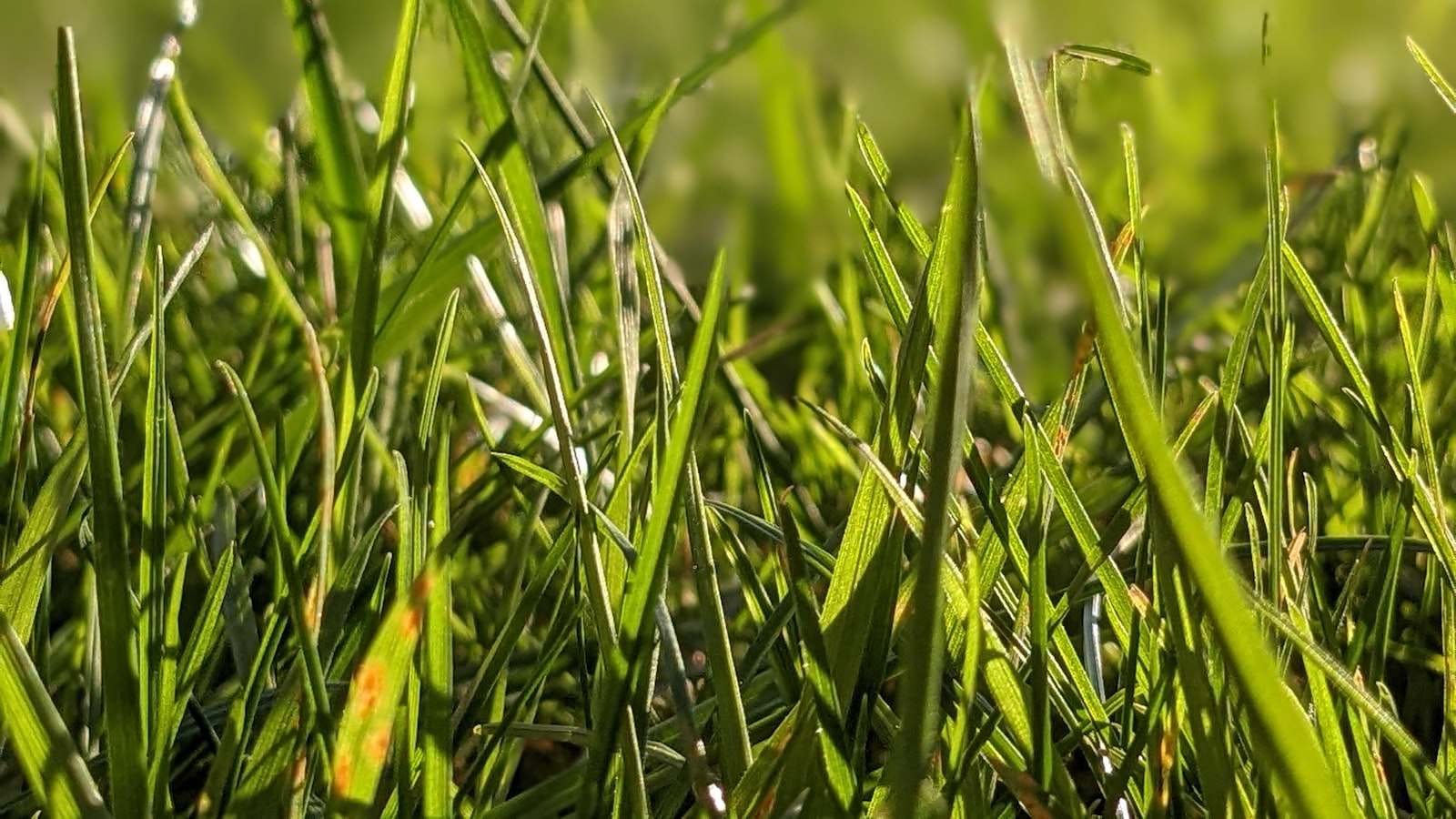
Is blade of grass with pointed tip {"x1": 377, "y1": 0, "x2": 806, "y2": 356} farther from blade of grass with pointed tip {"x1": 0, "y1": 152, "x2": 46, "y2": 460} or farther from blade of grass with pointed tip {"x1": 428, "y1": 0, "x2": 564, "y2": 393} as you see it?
blade of grass with pointed tip {"x1": 0, "y1": 152, "x2": 46, "y2": 460}

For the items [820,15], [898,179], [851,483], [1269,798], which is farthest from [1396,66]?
[1269,798]

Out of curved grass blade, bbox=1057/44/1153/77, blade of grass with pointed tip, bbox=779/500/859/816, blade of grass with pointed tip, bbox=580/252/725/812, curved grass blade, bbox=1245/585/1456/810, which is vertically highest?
curved grass blade, bbox=1057/44/1153/77

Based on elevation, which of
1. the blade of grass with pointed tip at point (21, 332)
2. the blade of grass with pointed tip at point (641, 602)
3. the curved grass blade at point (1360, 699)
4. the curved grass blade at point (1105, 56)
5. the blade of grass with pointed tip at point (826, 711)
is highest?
the blade of grass with pointed tip at point (21, 332)

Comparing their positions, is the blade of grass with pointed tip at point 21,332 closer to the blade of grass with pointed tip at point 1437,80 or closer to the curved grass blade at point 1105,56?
the curved grass blade at point 1105,56

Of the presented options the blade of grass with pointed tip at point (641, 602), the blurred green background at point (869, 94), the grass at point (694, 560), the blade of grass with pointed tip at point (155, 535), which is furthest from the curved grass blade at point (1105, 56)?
the blurred green background at point (869, 94)

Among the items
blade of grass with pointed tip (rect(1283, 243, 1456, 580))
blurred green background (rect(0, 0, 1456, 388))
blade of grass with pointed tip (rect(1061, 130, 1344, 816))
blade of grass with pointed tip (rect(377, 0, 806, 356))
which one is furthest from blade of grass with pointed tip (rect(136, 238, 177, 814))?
blurred green background (rect(0, 0, 1456, 388))

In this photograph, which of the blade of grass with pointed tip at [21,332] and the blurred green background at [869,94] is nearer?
the blade of grass with pointed tip at [21,332]

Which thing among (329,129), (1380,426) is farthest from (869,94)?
(1380,426)
